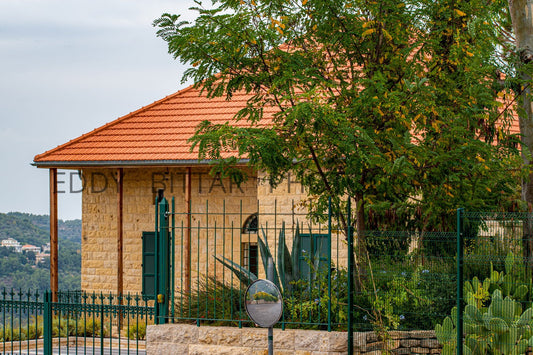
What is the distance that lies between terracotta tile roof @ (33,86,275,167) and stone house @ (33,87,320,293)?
0.08 ft

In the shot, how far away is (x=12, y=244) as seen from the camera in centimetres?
4106

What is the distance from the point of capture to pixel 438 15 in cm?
1087

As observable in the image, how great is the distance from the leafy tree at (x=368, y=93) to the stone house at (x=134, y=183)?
6793 millimetres

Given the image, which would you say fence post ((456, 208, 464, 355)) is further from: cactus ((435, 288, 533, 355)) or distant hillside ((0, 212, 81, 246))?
distant hillside ((0, 212, 81, 246))

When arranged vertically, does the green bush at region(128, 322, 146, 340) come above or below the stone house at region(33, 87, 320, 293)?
below

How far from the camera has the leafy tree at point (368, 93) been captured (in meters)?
9.88

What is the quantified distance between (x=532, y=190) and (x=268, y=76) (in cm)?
472

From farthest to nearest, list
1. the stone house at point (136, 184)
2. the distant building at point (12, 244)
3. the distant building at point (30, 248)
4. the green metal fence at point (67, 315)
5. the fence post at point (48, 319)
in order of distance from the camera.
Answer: the distant building at point (12, 244), the distant building at point (30, 248), the stone house at point (136, 184), the fence post at point (48, 319), the green metal fence at point (67, 315)

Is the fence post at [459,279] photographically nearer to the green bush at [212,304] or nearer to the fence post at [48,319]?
the green bush at [212,304]

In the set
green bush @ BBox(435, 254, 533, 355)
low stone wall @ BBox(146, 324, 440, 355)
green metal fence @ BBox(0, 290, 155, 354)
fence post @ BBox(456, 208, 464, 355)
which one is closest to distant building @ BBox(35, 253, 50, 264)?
green metal fence @ BBox(0, 290, 155, 354)

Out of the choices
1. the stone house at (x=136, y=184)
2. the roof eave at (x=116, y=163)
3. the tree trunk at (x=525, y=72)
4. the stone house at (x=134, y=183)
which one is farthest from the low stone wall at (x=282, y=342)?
the stone house at (x=136, y=184)

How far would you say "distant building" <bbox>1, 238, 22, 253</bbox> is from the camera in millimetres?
40562

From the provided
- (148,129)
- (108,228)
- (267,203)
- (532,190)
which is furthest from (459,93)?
(108,228)

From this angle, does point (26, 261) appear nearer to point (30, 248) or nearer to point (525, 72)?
point (30, 248)
